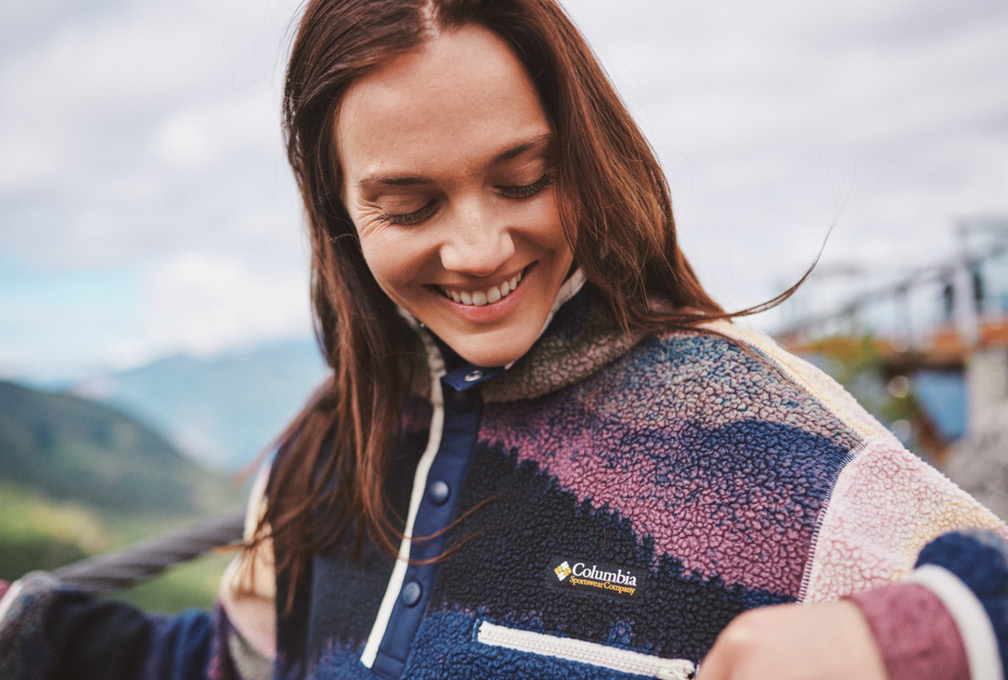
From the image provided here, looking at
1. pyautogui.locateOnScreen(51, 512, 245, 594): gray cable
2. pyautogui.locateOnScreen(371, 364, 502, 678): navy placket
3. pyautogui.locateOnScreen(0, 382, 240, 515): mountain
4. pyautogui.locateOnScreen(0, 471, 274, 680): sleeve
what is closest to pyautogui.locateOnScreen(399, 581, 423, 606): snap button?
pyautogui.locateOnScreen(371, 364, 502, 678): navy placket

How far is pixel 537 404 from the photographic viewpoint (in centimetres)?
111

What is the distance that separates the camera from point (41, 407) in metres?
2.09

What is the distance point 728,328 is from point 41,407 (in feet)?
6.13

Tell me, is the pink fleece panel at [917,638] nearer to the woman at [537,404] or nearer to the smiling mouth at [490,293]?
the woman at [537,404]

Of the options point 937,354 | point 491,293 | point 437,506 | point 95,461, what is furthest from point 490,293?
point 937,354

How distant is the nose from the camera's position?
93 cm

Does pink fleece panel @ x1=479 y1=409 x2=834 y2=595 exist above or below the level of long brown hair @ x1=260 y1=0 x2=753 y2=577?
below

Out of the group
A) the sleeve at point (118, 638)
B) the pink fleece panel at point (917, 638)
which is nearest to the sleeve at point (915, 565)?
the pink fleece panel at point (917, 638)

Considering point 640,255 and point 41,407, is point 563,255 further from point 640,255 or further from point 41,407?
point 41,407

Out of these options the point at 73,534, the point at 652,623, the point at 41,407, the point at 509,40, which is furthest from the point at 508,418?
the point at 41,407

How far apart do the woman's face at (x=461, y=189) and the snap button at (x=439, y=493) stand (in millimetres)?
217

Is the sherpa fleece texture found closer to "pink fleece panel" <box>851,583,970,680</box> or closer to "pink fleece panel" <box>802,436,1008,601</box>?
"pink fleece panel" <box>802,436,1008,601</box>

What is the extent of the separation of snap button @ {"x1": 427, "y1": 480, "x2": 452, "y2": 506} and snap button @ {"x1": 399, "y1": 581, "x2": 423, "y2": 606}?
0.12 metres

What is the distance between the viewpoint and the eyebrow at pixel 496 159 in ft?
3.00
